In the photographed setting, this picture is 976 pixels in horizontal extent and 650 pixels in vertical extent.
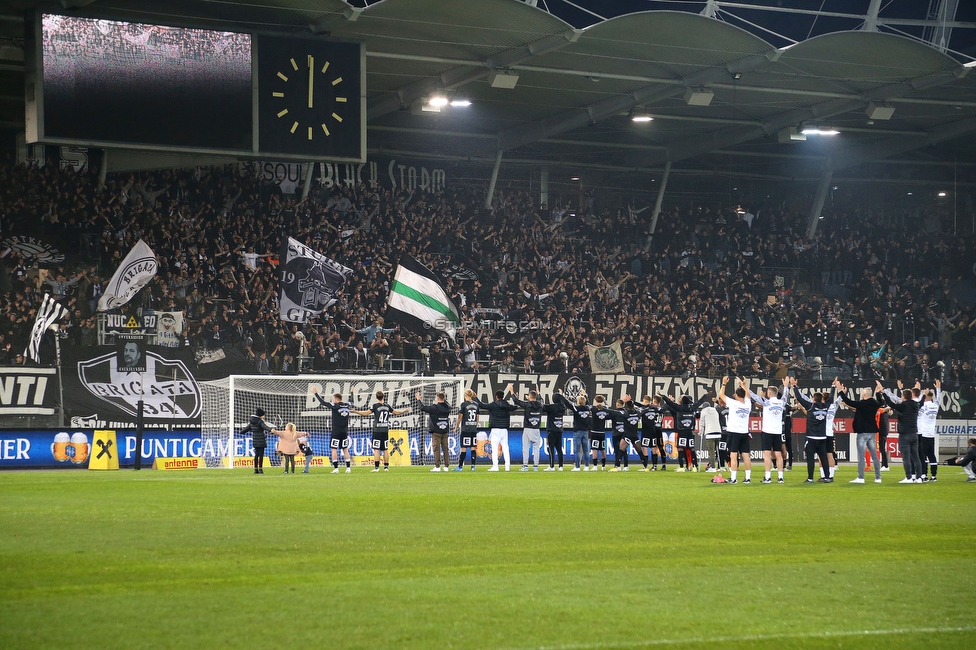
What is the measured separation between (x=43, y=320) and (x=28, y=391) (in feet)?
10.2

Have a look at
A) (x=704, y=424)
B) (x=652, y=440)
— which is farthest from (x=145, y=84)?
(x=704, y=424)

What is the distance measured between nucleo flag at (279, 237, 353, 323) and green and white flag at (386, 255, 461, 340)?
1866 mm

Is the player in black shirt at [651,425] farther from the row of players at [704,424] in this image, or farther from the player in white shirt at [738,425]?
the player in white shirt at [738,425]

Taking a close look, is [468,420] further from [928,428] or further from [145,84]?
[145,84]

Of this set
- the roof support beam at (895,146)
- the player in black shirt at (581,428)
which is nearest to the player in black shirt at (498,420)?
the player in black shirt at (581,428)

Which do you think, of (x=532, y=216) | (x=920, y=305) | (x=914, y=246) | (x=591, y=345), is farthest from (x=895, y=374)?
(x=532, y=216)

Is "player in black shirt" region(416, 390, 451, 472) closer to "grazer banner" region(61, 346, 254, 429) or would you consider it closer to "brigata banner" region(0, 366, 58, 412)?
"grazer banner" region(61, 346, 254, 429)

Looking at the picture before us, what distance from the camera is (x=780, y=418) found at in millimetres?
21812

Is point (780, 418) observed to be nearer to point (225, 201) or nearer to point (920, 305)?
point (225, 201)

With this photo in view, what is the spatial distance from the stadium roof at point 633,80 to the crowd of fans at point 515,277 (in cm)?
259

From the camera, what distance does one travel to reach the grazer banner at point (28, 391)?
2838cm

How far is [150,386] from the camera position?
29875 millimetres

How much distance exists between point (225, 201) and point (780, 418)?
71.0 ft

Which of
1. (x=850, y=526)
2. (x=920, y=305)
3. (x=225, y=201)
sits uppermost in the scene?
(x=225, y=201)
